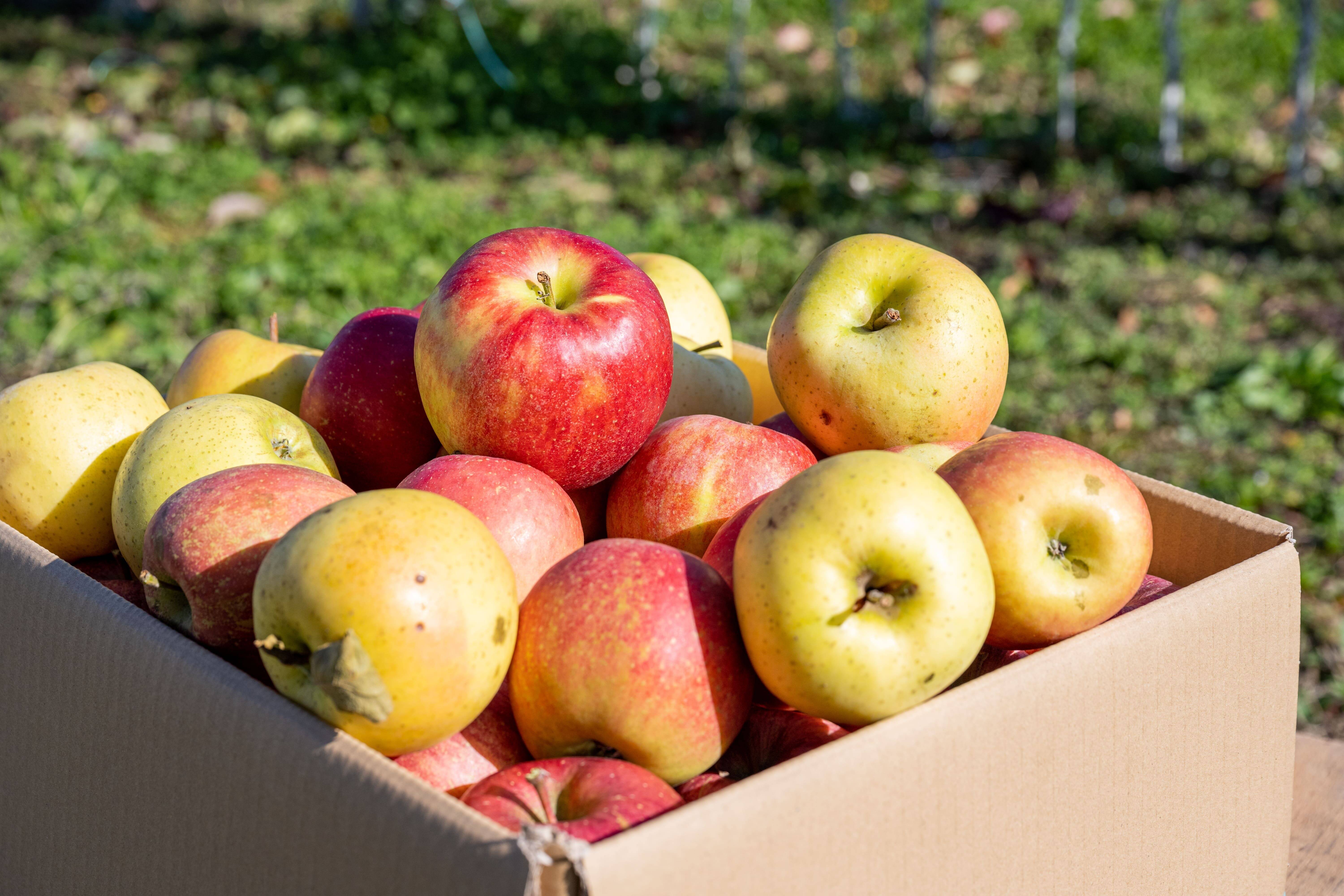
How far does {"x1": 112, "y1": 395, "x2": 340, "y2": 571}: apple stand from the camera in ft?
4.74

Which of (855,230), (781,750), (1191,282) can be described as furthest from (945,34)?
(781,750)

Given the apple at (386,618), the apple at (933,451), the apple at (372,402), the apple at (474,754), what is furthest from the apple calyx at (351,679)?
the apple at (933,451)

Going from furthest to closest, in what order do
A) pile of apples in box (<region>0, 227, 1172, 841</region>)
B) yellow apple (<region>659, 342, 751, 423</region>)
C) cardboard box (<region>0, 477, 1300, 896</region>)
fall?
yellow apple (<region>659, 342, 751, 423</region>) < pile of apples in box (<region>0, 227, 1172, 841</region>) < cardboard box (<region>0, 477, 1300, 896</region>)

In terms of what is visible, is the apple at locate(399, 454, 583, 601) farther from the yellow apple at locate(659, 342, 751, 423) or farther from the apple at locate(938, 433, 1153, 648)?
the apple at locate(938, 433, 1153, 648)

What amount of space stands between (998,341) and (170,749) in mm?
1170

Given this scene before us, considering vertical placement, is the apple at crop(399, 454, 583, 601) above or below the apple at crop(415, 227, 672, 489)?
below

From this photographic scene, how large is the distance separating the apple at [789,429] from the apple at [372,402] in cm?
52

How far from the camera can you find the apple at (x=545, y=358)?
142cm

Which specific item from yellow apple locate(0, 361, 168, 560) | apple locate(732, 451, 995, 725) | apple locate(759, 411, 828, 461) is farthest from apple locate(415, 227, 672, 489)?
yellow apple locate(0, 361, 168, 560)

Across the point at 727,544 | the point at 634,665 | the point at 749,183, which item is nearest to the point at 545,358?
the point at 727,544

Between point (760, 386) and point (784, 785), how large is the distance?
1217 millimetres

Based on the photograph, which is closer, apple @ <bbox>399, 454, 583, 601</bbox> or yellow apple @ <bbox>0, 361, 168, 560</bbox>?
apple @ <bbox>399, 454, 583, 601</bbox>

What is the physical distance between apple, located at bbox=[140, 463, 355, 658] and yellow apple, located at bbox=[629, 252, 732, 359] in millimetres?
821

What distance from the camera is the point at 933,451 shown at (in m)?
1.50
